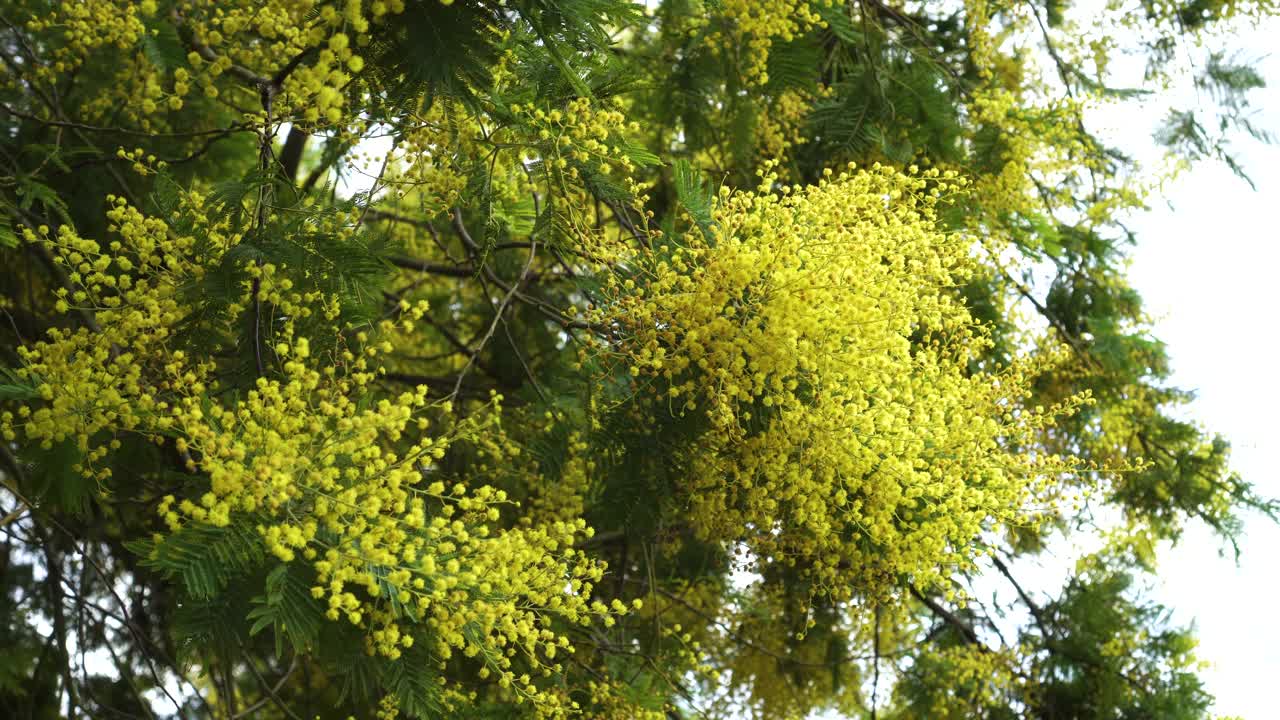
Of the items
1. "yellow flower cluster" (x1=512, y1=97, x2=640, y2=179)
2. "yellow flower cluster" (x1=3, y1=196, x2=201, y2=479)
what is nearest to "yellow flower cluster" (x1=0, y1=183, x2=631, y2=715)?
"yellow flower cluster" (x1=3, y1=196, x2=201, y2=479)

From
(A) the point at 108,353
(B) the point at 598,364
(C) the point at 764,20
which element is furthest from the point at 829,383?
(A) the point at 108,353

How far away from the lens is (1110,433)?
15.8ft

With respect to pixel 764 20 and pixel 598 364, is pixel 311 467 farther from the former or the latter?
pixel 764 20

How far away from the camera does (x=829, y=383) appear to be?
2.58 meters

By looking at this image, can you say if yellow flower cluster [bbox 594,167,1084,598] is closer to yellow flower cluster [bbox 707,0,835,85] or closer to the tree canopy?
the tree canopy

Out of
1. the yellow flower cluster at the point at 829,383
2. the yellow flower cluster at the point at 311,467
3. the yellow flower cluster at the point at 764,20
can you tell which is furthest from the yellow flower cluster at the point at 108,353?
the yellow flower cluster at the point at 764,20

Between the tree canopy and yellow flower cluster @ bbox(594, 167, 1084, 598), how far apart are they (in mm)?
13

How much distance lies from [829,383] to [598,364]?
0.80 m

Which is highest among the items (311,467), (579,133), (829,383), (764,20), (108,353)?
(764,20)

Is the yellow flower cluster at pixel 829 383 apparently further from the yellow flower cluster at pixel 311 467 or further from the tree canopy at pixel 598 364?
the yellow flower cluster at pixel 311 467

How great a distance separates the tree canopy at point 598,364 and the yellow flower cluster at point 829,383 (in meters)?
0.01

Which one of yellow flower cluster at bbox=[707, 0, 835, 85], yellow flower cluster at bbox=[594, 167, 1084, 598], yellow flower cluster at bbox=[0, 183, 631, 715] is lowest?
yellow flower cluster at bbox=[0, 183, 631, 715]

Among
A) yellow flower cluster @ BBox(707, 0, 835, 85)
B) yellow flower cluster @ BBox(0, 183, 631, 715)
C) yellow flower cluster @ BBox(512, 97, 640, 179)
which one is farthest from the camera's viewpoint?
yellow flower cluster @ BBox(707, 0, 835, 85)

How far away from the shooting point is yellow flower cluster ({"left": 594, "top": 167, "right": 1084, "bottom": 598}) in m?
2.52
